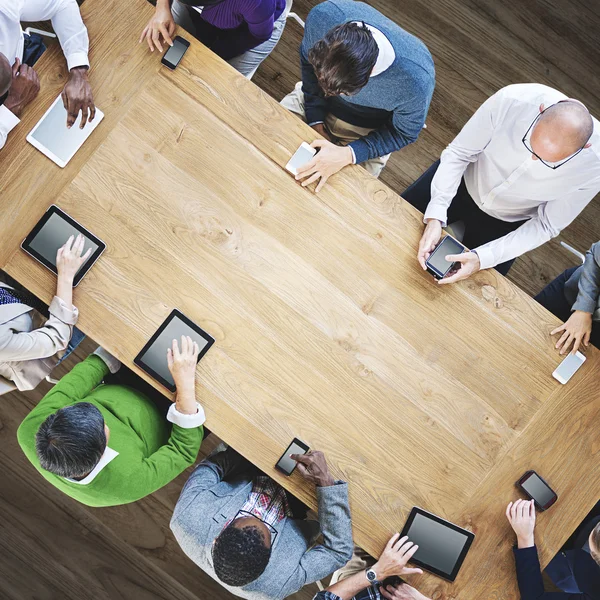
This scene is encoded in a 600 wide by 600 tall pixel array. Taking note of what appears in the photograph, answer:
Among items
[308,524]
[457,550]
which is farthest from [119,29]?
[457,550]

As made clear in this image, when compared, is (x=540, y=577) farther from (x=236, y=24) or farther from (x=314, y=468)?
(x=236, y=24)

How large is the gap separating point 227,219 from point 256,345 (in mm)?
408

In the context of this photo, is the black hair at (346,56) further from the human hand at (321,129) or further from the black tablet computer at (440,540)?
the black tablet computer at (440,540)

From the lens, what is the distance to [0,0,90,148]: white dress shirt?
1.77 m

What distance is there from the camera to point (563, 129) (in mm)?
1573

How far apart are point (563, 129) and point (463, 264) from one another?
49 cm

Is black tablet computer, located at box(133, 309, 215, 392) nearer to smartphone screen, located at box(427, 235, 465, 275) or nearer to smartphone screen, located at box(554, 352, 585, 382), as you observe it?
smartphone screen, located at box(427, 235, 465, 275)

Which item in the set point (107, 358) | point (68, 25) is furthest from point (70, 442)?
point (68, 25)

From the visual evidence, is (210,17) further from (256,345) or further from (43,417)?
(43,417)

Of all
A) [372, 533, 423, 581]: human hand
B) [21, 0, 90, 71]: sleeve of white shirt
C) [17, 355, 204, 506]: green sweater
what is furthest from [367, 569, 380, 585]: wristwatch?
[21, 0, 90, 71]: sleeve of white shirt

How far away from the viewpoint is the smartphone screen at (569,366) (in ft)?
6.14

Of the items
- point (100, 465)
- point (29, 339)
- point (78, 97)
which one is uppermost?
point (78, 97)

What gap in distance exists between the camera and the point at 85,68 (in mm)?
1809

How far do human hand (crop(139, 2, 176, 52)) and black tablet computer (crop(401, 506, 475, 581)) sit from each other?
5.50 ft
